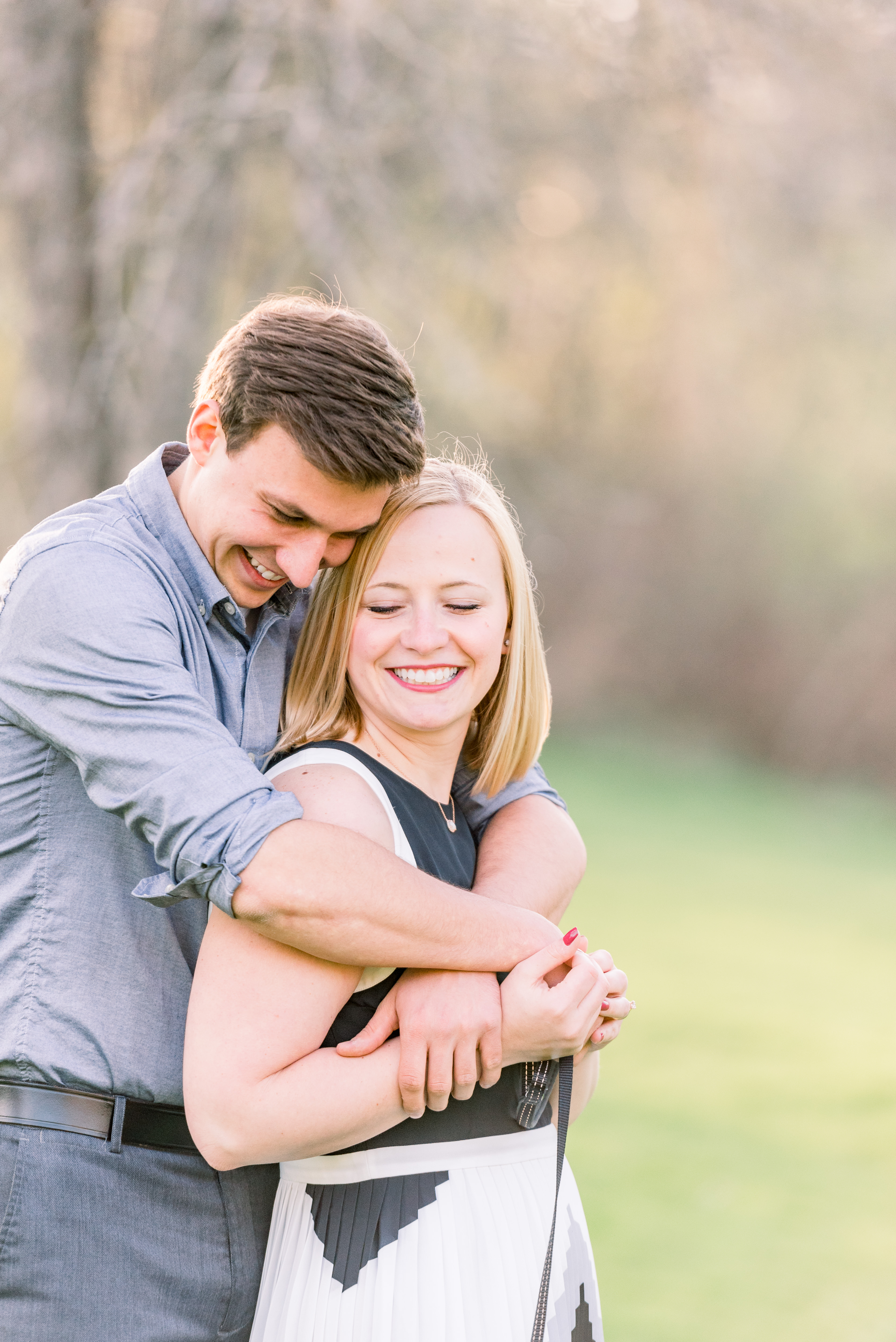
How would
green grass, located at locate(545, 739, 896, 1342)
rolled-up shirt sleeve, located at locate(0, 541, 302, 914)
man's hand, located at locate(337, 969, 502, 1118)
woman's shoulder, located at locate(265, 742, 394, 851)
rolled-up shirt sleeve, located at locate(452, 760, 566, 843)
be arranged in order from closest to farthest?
rolled-up shirt sleeve, located at locate(0, 541, 302, 914), man's hand, located at locate(337, 969, 502, 1118), woman's shoulder, located at locate(265, 742, 394, 851), rolled-up shirt sleeve, located at locate(452, 760, 566, 843), green grass, located at locate(545, 739, 896, 1342)

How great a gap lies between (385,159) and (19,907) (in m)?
4.46

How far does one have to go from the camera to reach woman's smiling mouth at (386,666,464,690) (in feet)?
6.54

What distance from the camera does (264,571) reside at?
199 cm

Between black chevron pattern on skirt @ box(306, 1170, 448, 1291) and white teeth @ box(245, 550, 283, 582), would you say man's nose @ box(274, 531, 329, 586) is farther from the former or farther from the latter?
black chevron pattern on skirt @ box(306, 1170, 448, 1291)

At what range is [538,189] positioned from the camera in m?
8.47

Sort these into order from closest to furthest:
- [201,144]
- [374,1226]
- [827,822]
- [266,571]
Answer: [374,1226] < [266,571] < [201,144] < [827,822]

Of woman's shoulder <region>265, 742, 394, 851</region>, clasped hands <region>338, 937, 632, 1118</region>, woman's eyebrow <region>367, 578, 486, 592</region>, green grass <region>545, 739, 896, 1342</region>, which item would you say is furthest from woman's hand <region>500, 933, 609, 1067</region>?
green grass <region>545, 739, 896, 1342</region>

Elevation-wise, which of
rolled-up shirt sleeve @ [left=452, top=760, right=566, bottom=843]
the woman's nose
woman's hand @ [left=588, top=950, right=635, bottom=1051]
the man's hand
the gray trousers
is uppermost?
the woman's nose

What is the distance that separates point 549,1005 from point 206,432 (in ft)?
3.02

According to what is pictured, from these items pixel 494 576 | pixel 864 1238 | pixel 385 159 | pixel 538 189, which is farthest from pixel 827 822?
pixel 494 576

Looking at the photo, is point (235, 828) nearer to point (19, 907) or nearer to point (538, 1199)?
point (19, 907)

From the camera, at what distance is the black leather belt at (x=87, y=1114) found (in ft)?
5.85

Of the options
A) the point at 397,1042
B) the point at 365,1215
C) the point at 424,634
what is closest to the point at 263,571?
the point at 424,634

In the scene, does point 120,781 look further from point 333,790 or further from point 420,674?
point 420,674
